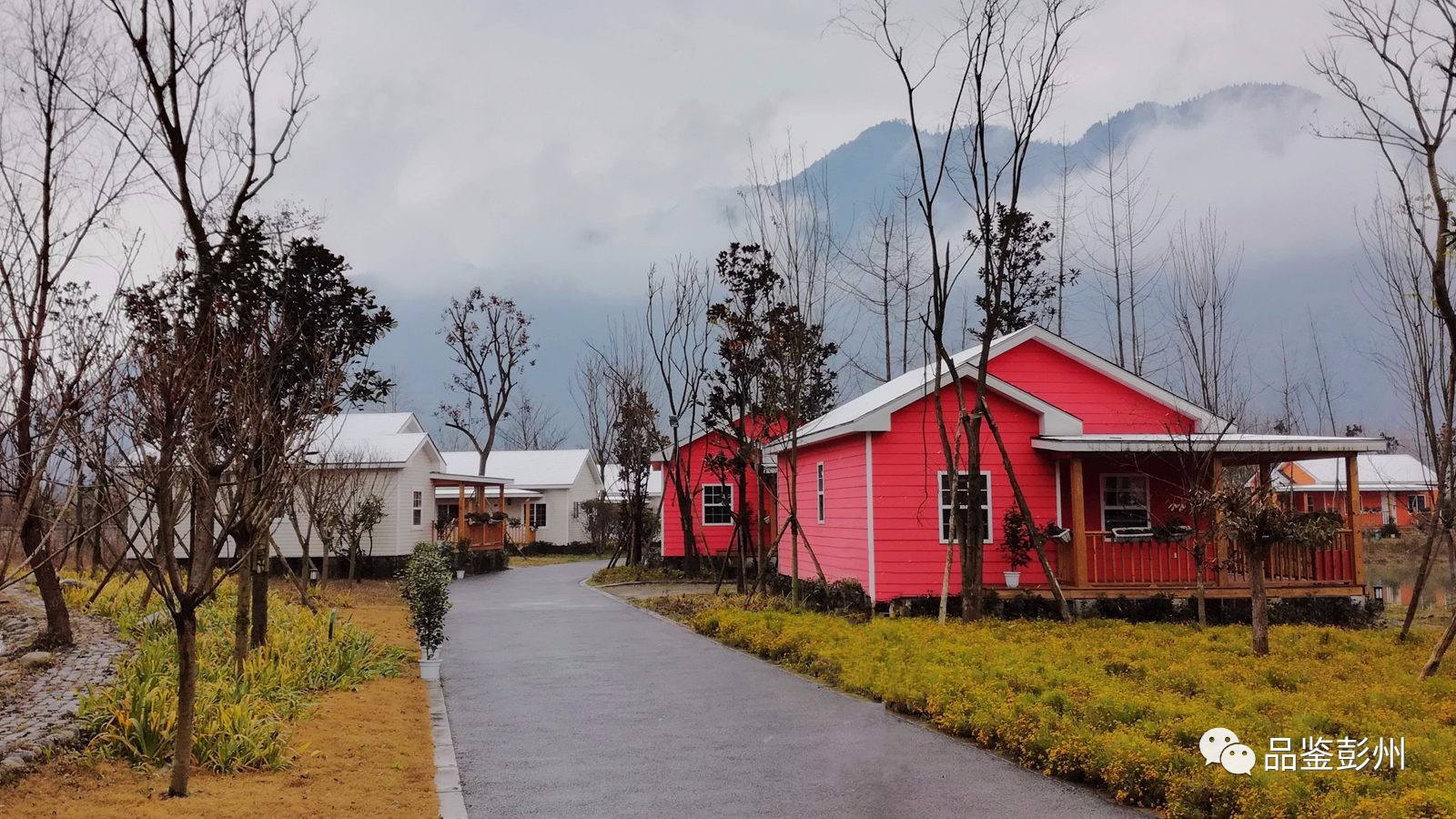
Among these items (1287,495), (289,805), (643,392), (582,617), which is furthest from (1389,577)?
(289,805)

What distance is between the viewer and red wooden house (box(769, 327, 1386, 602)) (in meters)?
17.8

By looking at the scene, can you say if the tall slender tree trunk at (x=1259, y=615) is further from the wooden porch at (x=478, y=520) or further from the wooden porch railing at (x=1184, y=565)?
the wooden porch at (x=478, y=520)

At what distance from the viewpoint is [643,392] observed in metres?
35.5

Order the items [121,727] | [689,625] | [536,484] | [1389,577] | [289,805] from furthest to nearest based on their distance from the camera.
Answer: [536,484], [1389,577], [689,625], [121,727], [289,805]

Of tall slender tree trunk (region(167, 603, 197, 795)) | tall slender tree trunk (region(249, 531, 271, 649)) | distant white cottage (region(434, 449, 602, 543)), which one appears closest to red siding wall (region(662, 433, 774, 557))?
distant white cottage (region(434, 449, 602, 543))

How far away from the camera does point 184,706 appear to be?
6.84m

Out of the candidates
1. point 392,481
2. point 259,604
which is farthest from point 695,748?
point 392,481

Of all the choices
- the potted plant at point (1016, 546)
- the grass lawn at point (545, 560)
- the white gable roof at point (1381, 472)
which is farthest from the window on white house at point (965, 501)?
the white gable roof at point (1381, 472)

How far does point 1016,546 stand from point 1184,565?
2979 mm

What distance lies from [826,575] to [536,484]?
115ft

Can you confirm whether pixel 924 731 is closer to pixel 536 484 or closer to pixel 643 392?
pixel 643 392

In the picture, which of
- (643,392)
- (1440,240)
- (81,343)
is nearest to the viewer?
(81,343)

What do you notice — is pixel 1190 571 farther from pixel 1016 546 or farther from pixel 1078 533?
pixel 1016 546

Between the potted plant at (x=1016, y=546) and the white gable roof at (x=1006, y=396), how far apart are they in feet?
5.70
